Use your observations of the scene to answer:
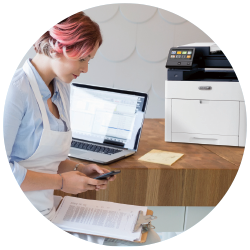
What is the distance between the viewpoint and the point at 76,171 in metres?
0.92

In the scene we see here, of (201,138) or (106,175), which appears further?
(201,138)

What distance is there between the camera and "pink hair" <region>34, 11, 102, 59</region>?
834 mm

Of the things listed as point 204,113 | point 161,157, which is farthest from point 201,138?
point 161,157

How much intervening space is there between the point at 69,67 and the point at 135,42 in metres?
0.26

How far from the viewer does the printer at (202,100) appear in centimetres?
108

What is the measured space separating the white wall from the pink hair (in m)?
0.06

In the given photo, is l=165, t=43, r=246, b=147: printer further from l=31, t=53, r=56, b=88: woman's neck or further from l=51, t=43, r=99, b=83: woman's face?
l=31, t=53, r=56, b=88: woman's neck

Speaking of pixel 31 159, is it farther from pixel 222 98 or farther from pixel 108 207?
pixel 222 98

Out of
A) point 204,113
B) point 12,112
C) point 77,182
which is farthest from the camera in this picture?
point 204,113

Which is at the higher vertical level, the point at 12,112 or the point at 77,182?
the point at 12,112

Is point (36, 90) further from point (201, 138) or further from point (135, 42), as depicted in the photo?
point (201, 138)

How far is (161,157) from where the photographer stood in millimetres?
1012

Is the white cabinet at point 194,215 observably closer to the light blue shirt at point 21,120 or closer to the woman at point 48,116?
the woman at point 48,116

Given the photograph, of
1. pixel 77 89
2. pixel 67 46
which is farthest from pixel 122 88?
pixel 67 46
